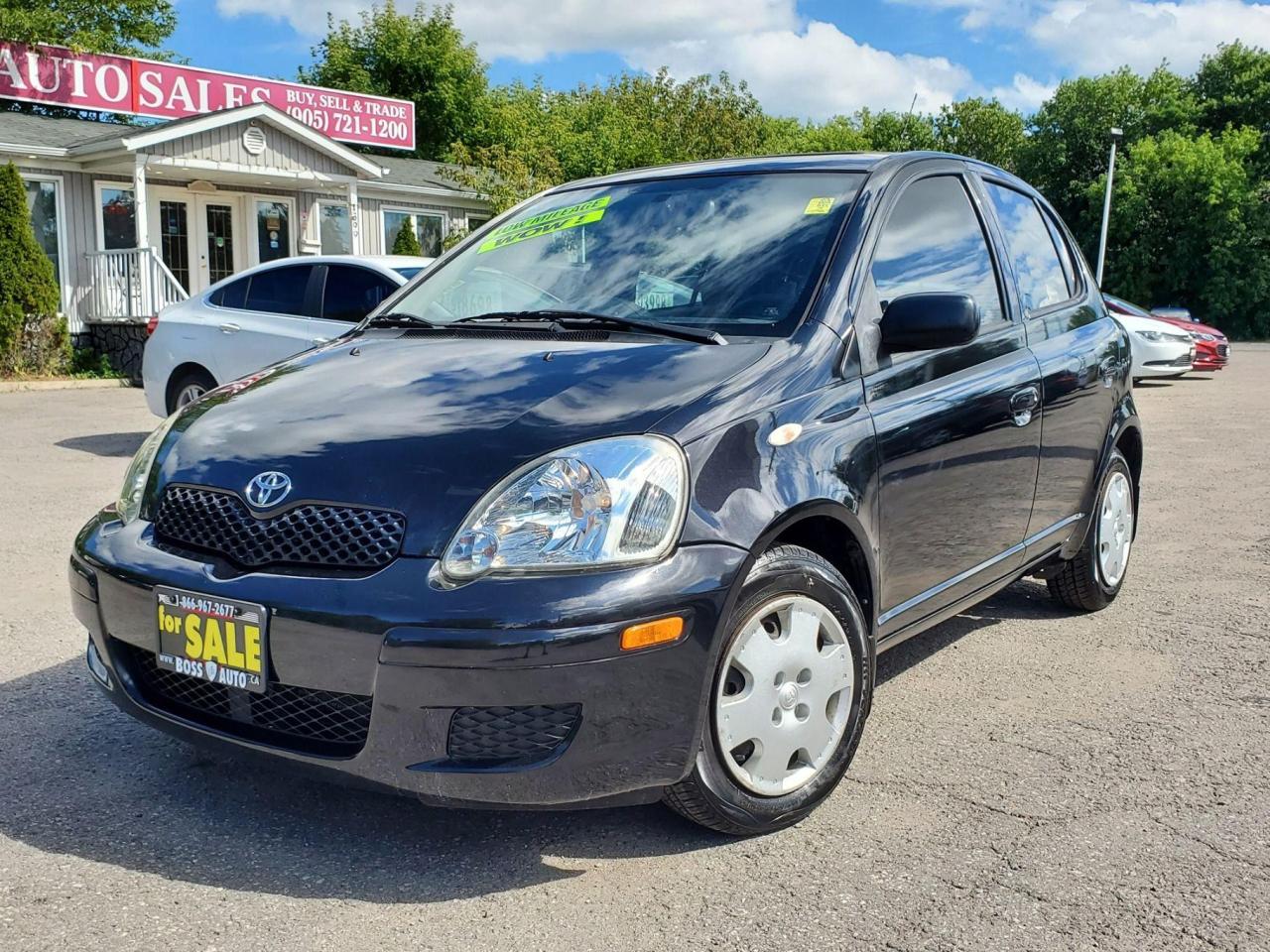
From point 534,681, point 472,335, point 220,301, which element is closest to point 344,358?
point 472,335

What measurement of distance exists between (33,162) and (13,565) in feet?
47.0

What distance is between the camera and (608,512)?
8.38ft

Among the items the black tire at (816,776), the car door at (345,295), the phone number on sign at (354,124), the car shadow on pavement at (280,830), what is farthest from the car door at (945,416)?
the phone number on sign at (354,124)

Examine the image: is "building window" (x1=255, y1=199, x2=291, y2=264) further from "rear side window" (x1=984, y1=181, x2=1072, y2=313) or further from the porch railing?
"rear side window" (x1=984, y1=181, x2=1072, y2=313)

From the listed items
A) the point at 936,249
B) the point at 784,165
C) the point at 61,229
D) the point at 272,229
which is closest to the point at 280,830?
the point at 784,165

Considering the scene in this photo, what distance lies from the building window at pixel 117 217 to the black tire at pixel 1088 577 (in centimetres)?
1722

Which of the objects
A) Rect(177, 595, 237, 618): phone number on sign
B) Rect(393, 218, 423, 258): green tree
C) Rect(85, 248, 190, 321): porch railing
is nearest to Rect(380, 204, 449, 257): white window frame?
Rect(393, 218, 423, 258): green tree

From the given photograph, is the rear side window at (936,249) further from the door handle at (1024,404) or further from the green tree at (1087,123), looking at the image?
the green tree at (1087,123)

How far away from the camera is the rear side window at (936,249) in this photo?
358 cm

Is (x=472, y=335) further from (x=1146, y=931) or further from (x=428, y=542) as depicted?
(x=1146, y=931)

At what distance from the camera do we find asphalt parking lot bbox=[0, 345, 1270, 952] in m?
2.49

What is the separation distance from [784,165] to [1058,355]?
4.31ft

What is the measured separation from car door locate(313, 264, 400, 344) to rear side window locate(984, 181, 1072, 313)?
483 cm

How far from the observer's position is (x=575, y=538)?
8.33 feet
